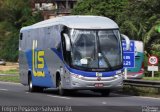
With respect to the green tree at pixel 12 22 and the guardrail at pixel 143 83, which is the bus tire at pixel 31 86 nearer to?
the guardrail at pixel 143 83

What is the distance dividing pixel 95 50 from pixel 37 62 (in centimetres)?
542

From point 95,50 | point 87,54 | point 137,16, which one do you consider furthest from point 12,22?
point 87,54

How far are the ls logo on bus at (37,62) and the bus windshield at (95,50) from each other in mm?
4135

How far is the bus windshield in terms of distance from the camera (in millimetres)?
25406

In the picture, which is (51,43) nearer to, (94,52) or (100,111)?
(94,52)

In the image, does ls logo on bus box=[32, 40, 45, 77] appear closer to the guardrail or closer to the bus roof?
the bus roof

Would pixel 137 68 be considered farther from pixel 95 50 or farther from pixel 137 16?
pixel 137 16

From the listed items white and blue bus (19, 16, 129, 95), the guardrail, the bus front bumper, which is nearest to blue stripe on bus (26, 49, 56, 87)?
white and blue bus (19, 16, 129, 95)

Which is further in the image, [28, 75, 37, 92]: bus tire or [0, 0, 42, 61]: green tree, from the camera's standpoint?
[0, 0, 42, 61]: green tree

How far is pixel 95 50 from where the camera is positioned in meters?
25.5

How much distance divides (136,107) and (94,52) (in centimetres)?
641

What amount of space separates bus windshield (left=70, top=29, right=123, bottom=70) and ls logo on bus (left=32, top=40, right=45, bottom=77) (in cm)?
413

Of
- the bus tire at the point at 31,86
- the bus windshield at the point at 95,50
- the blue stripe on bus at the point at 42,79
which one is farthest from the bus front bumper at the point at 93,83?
the bus tire at the point at 31,86

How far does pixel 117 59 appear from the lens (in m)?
25.8
